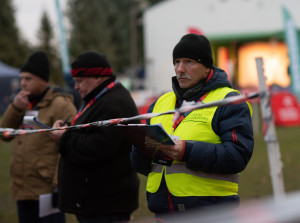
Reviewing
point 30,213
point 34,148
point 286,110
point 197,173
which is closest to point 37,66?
point 34,148

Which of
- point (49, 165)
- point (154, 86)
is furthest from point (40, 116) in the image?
point (154, 86)

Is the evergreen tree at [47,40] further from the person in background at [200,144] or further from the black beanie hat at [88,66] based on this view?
the person in background at [200,144]

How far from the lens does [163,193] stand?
2.47 metres

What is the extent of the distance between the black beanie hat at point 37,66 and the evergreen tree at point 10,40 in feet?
116

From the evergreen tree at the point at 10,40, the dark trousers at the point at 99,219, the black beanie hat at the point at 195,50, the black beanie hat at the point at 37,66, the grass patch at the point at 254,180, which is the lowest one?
the grass patch at the point at 254,180

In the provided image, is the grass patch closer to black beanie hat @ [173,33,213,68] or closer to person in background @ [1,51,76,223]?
person in background @ [1,51,76,223]

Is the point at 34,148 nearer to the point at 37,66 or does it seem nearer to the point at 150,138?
the point at 37,66

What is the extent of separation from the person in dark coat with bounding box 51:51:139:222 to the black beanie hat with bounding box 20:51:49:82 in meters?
0.85

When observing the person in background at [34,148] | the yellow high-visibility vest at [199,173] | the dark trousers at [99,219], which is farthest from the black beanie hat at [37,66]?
the yellow high-visibility vest at [199,173]

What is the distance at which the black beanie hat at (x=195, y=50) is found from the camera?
2.56 metres

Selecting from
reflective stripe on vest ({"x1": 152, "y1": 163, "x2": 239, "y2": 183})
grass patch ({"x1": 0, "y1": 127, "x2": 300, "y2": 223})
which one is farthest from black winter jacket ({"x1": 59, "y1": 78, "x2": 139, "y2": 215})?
grass patch ({"x1": 0, "y1": 127, "x2": 300, "y2": 223})

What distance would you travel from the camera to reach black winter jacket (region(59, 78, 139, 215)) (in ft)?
10.1

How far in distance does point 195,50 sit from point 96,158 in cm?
108

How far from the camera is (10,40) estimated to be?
124 ft
